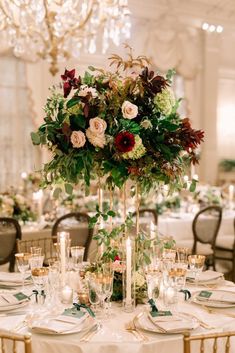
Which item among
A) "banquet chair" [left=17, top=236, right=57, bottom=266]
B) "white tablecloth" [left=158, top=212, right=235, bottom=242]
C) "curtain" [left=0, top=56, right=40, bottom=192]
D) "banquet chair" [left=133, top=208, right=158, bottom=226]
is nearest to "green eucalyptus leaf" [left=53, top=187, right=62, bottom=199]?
"banquet chair" [left=17, top=236, right=57, bottom=266]

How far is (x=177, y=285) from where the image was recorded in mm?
2008

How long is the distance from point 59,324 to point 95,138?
2.53ft

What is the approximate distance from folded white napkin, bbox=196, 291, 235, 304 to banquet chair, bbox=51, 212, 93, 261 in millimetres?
1851

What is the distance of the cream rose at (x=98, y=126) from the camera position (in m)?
1.94

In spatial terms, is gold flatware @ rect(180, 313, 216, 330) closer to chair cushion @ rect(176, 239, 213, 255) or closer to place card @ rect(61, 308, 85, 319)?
place card @ rect(61, 308, 85, 319)

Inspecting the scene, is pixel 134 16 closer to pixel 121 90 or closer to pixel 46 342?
pixel 121 90

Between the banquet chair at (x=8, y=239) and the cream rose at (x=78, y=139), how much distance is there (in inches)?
84.6

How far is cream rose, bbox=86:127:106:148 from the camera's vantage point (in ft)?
6.42

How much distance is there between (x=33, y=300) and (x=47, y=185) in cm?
55

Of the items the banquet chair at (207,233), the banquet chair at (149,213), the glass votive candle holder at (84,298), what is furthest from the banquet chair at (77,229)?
the glass votive candle holder at (84,298)

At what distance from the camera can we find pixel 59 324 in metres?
1.83

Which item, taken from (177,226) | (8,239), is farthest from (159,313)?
(177,226)

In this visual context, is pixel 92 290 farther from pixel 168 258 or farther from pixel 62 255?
pixel 168 258

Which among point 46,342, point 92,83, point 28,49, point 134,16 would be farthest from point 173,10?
point 46,342
